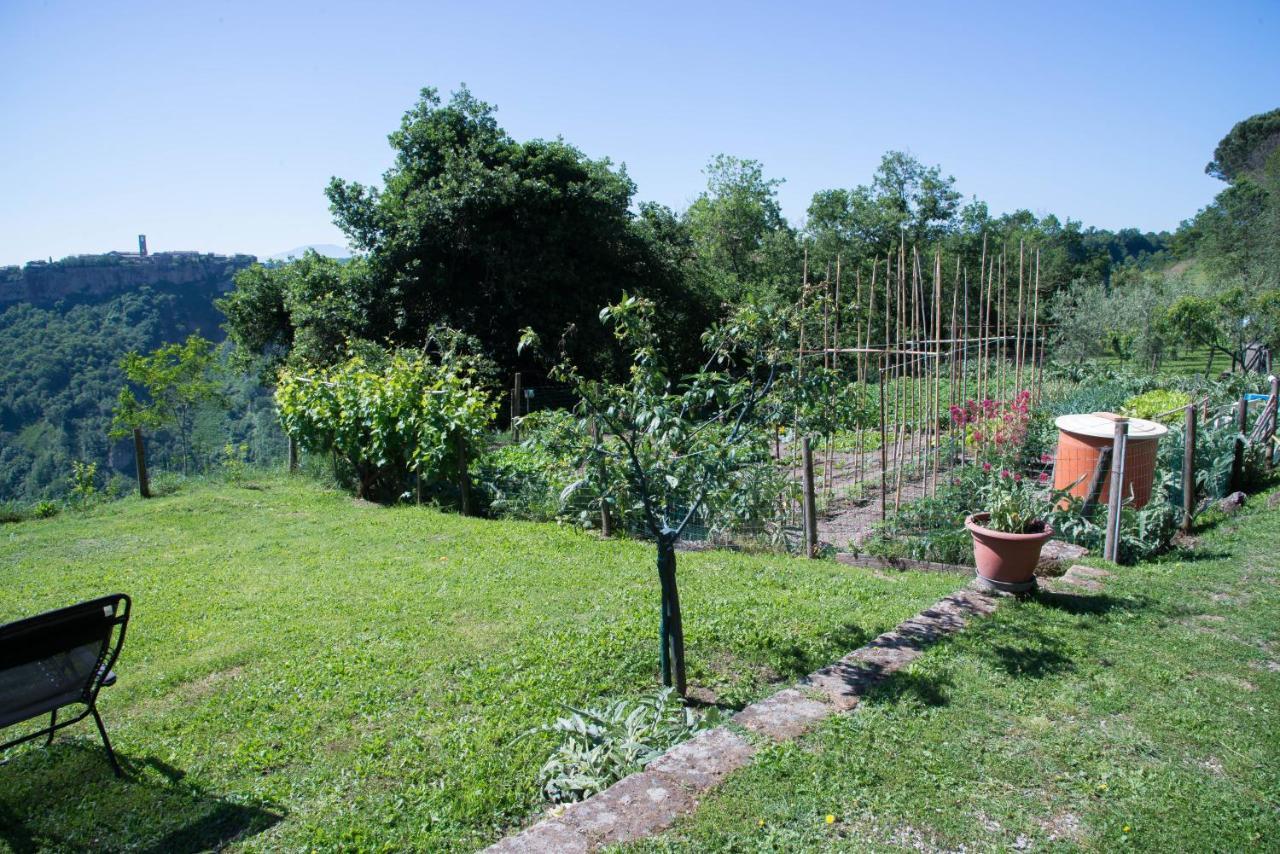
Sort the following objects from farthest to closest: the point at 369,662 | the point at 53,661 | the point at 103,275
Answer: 1. the point at 103,275
2. the point at 369,662
3. the point at 53,661

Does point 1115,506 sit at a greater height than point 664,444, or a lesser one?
lesser

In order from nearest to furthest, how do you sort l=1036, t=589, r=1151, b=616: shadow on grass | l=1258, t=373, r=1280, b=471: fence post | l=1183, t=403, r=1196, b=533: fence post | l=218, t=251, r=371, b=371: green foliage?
1. l=1036, t=589, r=1151, b=616: shadow on grass
2. l=1183, t=403, r=1196, b=533: fence post
3. l=1258, t=373, r=1280, b=471: fence post
4. l=218, t=251, r=371, b=371: green foliage

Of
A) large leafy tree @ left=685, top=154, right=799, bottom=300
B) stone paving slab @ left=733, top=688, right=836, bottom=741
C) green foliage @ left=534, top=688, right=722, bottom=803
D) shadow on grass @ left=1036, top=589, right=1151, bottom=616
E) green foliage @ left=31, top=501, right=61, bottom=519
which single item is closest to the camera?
green foliage @ left=534, top=688, right=722, bottom=803

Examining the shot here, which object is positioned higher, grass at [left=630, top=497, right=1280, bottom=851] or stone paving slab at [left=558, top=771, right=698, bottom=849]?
stone paving slab at [left=558, top=771, right=698, bottom=849]

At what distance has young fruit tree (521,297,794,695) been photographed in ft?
12.5

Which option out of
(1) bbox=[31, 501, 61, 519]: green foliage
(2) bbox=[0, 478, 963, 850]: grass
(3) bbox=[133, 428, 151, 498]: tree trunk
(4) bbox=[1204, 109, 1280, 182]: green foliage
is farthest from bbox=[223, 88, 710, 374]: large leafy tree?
(4) bbox=[1204, 109, 1280, 182]: green foliage

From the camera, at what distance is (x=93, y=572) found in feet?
23.0

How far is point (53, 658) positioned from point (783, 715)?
3.32m

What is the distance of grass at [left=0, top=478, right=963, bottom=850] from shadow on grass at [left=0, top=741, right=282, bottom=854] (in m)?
0.01

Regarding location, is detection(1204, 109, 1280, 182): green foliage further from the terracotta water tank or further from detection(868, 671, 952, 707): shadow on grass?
detection(868, 671, 952, 707): shadow on grass

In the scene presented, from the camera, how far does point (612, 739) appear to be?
3436 millimetres

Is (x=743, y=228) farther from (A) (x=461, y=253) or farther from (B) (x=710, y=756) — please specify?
(B) (x=710, y=756)

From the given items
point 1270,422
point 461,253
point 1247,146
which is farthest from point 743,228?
point 1247,146

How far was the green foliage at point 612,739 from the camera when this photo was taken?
10.5 ft
